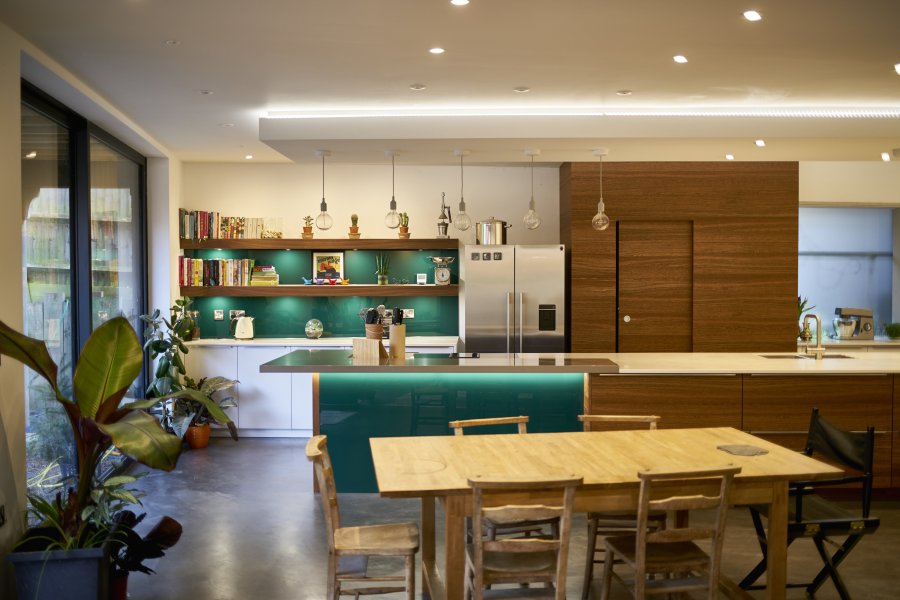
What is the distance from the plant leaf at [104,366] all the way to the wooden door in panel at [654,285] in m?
5.17

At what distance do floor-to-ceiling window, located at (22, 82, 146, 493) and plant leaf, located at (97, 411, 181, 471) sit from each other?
159 centimetres

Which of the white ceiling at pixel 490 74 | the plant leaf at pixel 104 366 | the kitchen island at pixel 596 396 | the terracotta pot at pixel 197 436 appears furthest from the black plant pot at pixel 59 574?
the terracotta pot at pixel 197 436

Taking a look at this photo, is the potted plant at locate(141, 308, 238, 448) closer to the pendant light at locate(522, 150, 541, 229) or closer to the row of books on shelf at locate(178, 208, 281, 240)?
the row of books on shelf at locate(178, 208, 281, 240)

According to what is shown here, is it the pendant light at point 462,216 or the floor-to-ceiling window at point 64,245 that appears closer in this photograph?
the floor-to-ceiling window at point 64,245

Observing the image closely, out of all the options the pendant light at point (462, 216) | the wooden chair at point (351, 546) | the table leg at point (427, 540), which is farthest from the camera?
→ the pendant light at point (462, 216)

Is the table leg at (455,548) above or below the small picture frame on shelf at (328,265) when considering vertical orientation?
below

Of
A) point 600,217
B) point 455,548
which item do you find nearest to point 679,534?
point 455,548

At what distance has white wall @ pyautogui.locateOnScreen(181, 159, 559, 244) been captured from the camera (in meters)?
8.97

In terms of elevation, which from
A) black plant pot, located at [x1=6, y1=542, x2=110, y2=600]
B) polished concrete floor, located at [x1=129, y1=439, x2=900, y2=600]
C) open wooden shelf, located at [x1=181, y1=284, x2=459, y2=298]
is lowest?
polished concrete floor, located at [x1=129, y1=439, x2=900, y2=600]

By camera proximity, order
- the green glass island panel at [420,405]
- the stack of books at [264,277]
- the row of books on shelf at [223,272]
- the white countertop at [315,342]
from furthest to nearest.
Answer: the stack of books at [264,277], the row of books on shelf at [223,272], the white countertop at [315,342], the green glass island panel at [420,405]

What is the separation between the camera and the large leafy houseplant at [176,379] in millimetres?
7328

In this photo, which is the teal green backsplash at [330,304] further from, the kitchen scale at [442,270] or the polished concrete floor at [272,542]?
the polished concrete floor at [272,542]

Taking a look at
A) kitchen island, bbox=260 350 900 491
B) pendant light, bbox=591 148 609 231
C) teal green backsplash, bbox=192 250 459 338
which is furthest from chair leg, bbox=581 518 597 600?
teal green backsplash, bbox=192 250 459 338

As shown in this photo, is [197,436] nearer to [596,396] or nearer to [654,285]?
[596,396]
